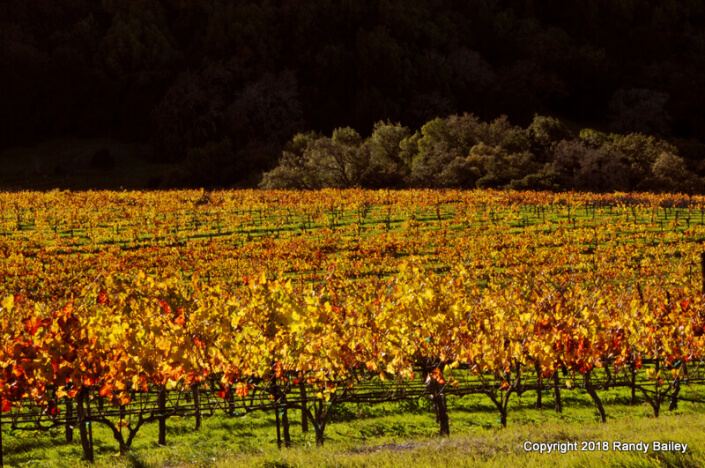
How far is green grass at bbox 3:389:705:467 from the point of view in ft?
34.5

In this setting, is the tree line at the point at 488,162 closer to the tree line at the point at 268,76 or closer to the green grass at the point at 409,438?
the tree line at the point at 268,76

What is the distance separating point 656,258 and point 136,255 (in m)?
27.8

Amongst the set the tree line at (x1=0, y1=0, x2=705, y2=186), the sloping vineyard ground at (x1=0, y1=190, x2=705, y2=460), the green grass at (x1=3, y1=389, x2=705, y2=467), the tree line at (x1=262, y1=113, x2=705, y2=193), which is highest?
the tree line at (x1=0, y1=0, x2=705, y2=186)

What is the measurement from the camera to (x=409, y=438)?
16703 millimetres

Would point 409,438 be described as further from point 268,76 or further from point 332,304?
point 268,76

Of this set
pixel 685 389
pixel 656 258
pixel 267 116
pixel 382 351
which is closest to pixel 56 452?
pixel 382 351

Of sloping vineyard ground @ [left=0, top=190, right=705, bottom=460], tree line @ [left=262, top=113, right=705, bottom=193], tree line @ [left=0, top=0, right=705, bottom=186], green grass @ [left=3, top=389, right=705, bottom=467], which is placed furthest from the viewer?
tree line @ [left=0, top=0, right=705, bottom=186]

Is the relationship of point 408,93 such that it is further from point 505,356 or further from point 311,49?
point 505,356

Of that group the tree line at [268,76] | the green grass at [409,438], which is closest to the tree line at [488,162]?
the tree line at [268,76]

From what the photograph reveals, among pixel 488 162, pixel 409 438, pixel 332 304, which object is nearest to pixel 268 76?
pixel 488 162

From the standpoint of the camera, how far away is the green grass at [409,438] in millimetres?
10516

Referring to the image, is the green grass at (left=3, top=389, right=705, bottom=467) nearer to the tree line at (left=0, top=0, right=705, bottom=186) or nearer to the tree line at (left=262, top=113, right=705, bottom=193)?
the tree line at (left=262, top=113, right=705, bottom=193)

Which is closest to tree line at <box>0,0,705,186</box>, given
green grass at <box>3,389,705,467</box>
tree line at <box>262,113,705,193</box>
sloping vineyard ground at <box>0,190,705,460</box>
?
tree line at <box>262,113,705,193</box>

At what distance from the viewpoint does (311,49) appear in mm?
109000
